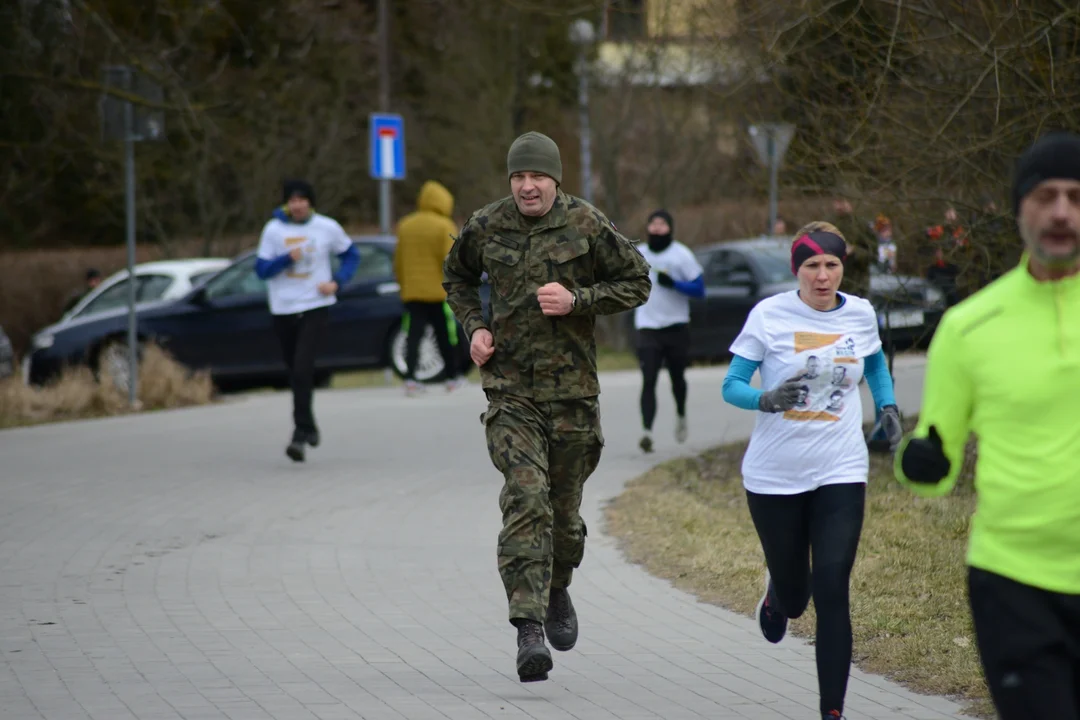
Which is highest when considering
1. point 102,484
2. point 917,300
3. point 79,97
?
point 79,97

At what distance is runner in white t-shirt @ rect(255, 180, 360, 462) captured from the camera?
11672mm

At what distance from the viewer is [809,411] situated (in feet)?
18.0

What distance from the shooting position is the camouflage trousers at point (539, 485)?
596 centimetres

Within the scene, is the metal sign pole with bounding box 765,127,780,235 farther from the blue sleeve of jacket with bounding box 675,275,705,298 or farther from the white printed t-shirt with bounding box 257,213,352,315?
the white printed t-shirt with bounding box 257,213,352,315

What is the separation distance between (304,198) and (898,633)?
248 inches

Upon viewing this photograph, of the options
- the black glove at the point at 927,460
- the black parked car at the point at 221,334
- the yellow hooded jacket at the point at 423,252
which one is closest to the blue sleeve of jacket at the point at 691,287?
the yellow hooded jacket at the point at 423,252

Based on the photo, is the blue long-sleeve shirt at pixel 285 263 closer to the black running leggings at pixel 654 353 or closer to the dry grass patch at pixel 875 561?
the black running leggings at pixel 654 353

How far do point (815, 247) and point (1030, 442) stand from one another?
6.71 feet

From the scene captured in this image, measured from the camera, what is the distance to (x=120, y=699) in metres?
5.91

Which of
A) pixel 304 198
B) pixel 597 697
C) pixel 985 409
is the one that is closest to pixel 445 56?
pixel 304 198

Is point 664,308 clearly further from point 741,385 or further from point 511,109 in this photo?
point 511,109

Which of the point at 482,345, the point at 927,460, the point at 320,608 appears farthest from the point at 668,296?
the point at 927,460

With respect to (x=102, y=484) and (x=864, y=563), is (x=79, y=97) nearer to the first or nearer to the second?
(x=102, y=484)

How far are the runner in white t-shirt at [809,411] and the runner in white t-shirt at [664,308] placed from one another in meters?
6.66
